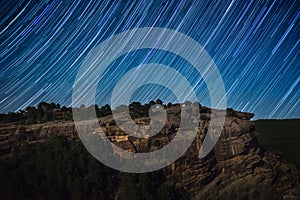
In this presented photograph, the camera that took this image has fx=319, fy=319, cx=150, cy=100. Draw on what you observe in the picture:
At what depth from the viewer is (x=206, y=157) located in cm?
4425

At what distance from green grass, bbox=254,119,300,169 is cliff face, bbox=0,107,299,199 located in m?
9.93

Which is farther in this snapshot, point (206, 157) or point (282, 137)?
point (282, 137)

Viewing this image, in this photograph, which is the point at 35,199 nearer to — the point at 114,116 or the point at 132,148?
the point at 132,148

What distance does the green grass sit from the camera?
5966 centimetres

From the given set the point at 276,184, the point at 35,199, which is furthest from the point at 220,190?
the point at 35,199

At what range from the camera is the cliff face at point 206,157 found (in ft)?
136

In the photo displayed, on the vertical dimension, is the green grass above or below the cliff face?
above

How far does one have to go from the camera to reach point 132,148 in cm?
4312

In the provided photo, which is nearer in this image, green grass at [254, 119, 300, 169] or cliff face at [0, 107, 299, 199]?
cliff face at [0, 107, 299, 199]

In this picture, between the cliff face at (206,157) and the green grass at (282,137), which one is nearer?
the cliff face at (206,157)

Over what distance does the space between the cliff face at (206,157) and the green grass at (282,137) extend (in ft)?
32.6

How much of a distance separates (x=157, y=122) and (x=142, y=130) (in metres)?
3.43

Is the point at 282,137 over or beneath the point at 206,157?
over

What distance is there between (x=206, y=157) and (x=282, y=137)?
123ft
